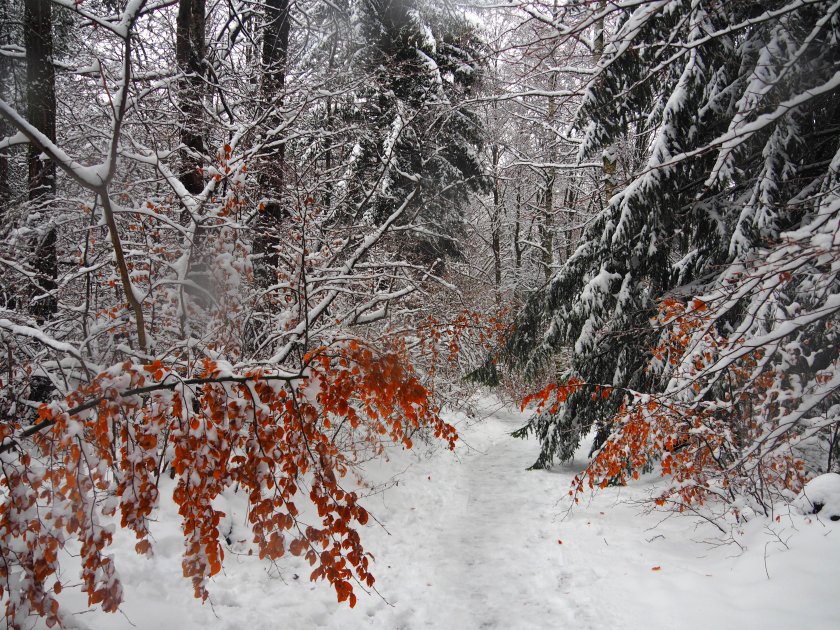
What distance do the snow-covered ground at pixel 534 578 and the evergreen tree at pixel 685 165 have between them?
5.82 ft

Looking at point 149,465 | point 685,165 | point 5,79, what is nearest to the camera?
point 149,465

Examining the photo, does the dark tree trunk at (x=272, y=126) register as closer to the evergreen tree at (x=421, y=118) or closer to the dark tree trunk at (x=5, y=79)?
the evergreen tree at (x=421, y=118)

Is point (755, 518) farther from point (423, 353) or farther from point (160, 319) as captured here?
point (160, 319)

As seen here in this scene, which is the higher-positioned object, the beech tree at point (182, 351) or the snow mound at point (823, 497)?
the beech tree at point (182, 351)

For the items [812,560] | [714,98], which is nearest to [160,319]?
[812,560]

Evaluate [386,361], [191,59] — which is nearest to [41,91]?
[191,59]

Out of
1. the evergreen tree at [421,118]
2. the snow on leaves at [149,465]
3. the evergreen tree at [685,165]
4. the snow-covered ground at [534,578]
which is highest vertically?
the evergreen tree at [421,118]

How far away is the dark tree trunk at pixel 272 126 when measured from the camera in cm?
654

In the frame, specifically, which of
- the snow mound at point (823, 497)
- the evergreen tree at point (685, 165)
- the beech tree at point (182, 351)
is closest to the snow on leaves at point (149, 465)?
the beech tree at point (182, 351)

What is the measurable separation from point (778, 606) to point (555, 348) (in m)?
4.86

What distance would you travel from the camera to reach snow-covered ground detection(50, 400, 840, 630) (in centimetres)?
378

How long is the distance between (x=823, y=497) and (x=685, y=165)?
3.71 meters

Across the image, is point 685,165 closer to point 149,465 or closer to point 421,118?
point 421,118

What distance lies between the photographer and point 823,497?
4.17 meters
